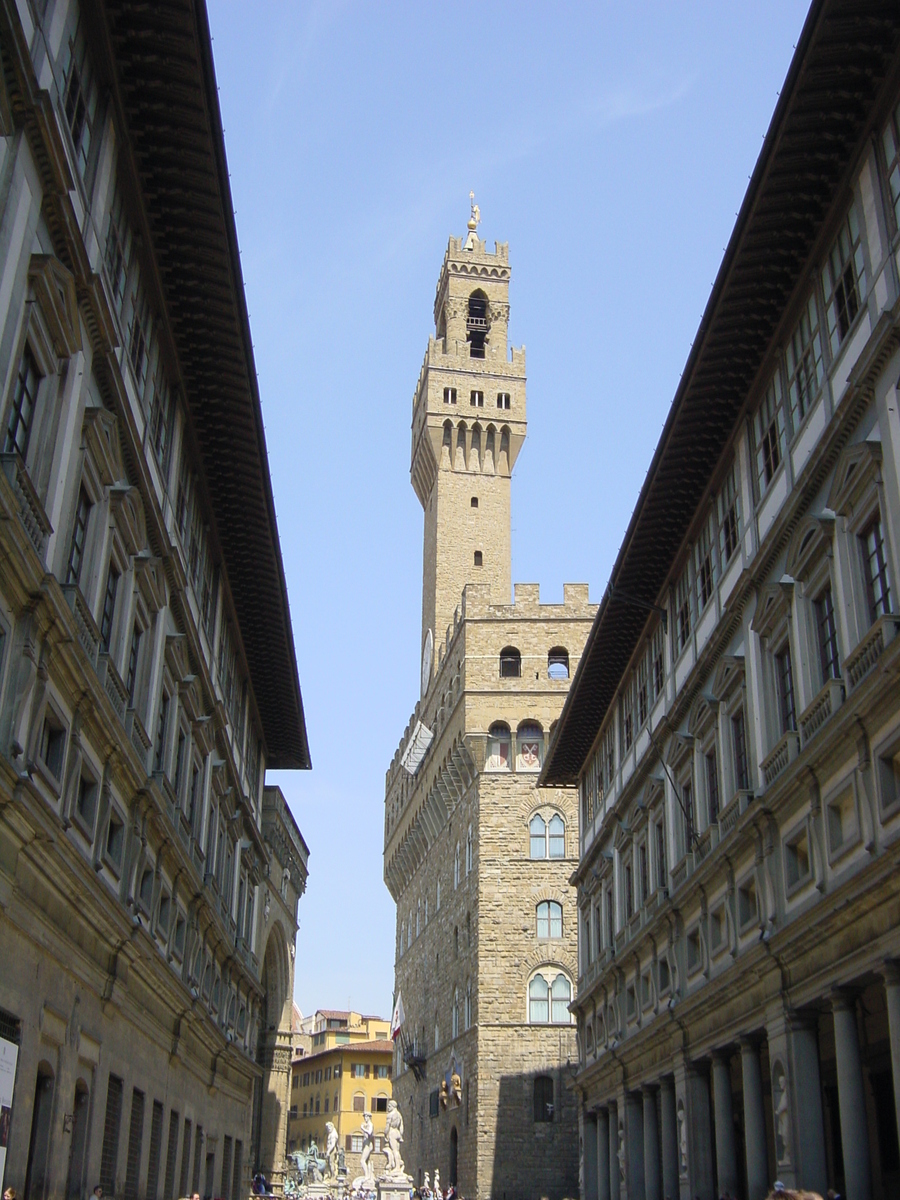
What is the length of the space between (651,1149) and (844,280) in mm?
20004

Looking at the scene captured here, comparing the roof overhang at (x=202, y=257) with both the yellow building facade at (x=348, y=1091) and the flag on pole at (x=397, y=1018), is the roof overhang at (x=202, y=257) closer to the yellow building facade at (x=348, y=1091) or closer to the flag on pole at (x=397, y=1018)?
the flag on pole at (x=397, y=1018)

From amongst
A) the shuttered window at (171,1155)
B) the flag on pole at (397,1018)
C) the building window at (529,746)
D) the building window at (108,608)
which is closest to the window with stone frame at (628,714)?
the shuttered window at (171,1155)

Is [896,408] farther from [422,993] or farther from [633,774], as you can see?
[422,993]

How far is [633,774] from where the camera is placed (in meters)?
33.1

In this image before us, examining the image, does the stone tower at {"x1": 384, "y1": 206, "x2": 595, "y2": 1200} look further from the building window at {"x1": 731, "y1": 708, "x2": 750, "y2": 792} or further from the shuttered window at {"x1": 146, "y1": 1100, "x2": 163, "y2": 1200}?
the building window at {"x1": 731, "y1": 708, "x2": 750, "y2": 792}

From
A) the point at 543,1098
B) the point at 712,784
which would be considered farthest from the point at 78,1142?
the point at 543,1098

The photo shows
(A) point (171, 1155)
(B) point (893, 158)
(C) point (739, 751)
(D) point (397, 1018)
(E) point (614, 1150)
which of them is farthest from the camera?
(D) point (397, 1018)

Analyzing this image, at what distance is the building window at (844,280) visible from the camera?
61.7ft

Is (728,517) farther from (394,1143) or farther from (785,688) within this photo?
(394,1143)

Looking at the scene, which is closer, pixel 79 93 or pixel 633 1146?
pixel 79 93

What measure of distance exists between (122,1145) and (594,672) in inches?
759

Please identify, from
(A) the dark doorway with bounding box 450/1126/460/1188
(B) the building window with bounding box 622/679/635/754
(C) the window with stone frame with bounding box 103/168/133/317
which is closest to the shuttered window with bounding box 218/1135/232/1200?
(B) the building window with bounding box 622/679/635/754

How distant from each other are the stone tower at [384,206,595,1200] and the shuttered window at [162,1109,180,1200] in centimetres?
2713

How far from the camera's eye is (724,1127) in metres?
23.8
